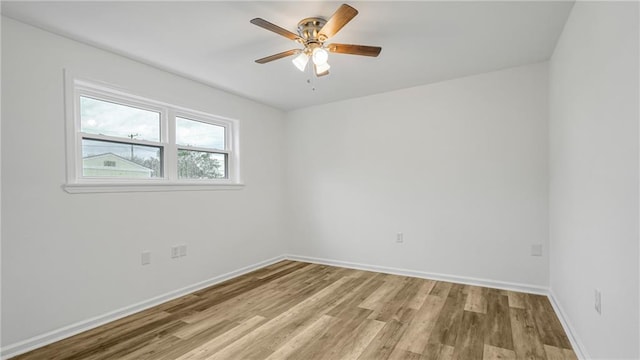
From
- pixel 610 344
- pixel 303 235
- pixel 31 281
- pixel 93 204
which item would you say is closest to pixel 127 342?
pixel 31 281

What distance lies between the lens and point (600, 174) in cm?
162

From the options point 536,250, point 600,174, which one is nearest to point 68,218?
point 600,174

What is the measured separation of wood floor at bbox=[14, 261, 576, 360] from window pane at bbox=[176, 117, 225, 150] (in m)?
1.74

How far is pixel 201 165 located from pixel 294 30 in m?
2.10

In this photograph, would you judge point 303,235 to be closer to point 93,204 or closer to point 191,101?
point 191,101

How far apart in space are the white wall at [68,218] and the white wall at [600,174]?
344 cm

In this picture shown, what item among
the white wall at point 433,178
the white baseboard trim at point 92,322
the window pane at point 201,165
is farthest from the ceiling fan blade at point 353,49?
the white baseboard trim at point 92,322

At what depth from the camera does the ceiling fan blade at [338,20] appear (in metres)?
1.74

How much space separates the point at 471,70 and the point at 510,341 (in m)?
A: 2.61

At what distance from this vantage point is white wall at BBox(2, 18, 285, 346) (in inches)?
83.2

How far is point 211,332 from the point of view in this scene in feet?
7.83

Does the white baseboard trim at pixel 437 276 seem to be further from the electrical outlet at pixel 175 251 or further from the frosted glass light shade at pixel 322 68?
the frosted glass light shade at pixel 322 68

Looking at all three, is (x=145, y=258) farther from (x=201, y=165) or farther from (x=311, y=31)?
(x=311, y=31)

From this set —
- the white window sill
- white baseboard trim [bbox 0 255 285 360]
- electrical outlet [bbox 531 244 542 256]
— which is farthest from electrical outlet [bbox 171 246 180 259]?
electrical outlet [bbox 531 244 542 256]
